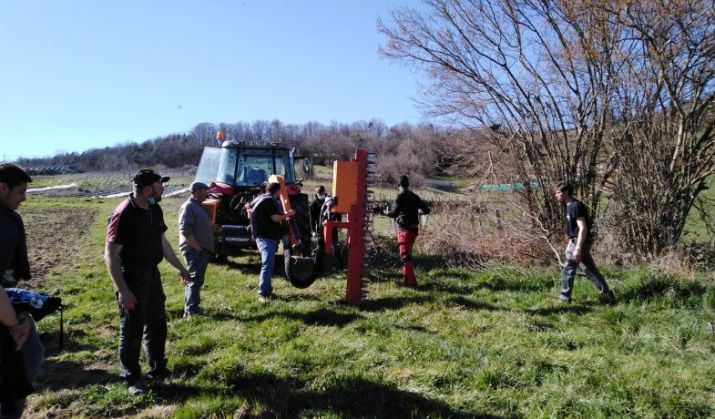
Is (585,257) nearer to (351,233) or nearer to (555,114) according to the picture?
(351,233)

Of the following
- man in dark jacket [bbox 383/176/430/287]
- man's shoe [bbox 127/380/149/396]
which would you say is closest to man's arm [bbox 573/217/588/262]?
man in dark jacket [bbox 383/176/430/287]

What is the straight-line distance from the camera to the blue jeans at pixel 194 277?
5.75 metres

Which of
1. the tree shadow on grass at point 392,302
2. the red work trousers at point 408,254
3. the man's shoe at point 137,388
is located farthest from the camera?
the red work trousers at point 408,254

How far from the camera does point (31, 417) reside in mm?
3584

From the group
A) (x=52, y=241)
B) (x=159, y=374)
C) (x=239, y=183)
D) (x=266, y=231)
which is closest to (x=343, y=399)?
(x=159, y=374)

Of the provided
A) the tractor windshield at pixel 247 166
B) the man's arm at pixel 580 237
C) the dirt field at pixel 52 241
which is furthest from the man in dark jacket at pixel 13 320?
the tractor windshield at pixel 247 166

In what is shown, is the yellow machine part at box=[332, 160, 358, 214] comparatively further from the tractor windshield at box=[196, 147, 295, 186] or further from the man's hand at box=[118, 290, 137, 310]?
the tractor windshield at box=[196, 147, 295, 186]

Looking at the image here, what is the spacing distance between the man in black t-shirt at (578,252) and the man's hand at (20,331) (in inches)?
218

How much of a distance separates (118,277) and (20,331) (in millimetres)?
965

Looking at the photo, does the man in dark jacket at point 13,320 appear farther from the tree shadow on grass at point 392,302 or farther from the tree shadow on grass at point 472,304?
the tree shadow on grass at point 472,304

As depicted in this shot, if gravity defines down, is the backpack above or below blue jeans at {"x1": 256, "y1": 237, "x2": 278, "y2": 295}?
above

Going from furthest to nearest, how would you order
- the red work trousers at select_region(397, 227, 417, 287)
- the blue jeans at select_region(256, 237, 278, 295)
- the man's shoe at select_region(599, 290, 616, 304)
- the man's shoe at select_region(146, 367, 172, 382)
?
1. the red work trousers at select_region(397, 227, 417, 287)
2. the blue jeans at select_region(256, 237, 278, 295)
3. the man's shoe at select_region(599, 290, 616, 304)
4. the man's shoe at select_region(146, 367, 172, 382)

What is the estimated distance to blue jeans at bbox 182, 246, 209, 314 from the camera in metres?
5.75

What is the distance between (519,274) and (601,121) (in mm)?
3203
